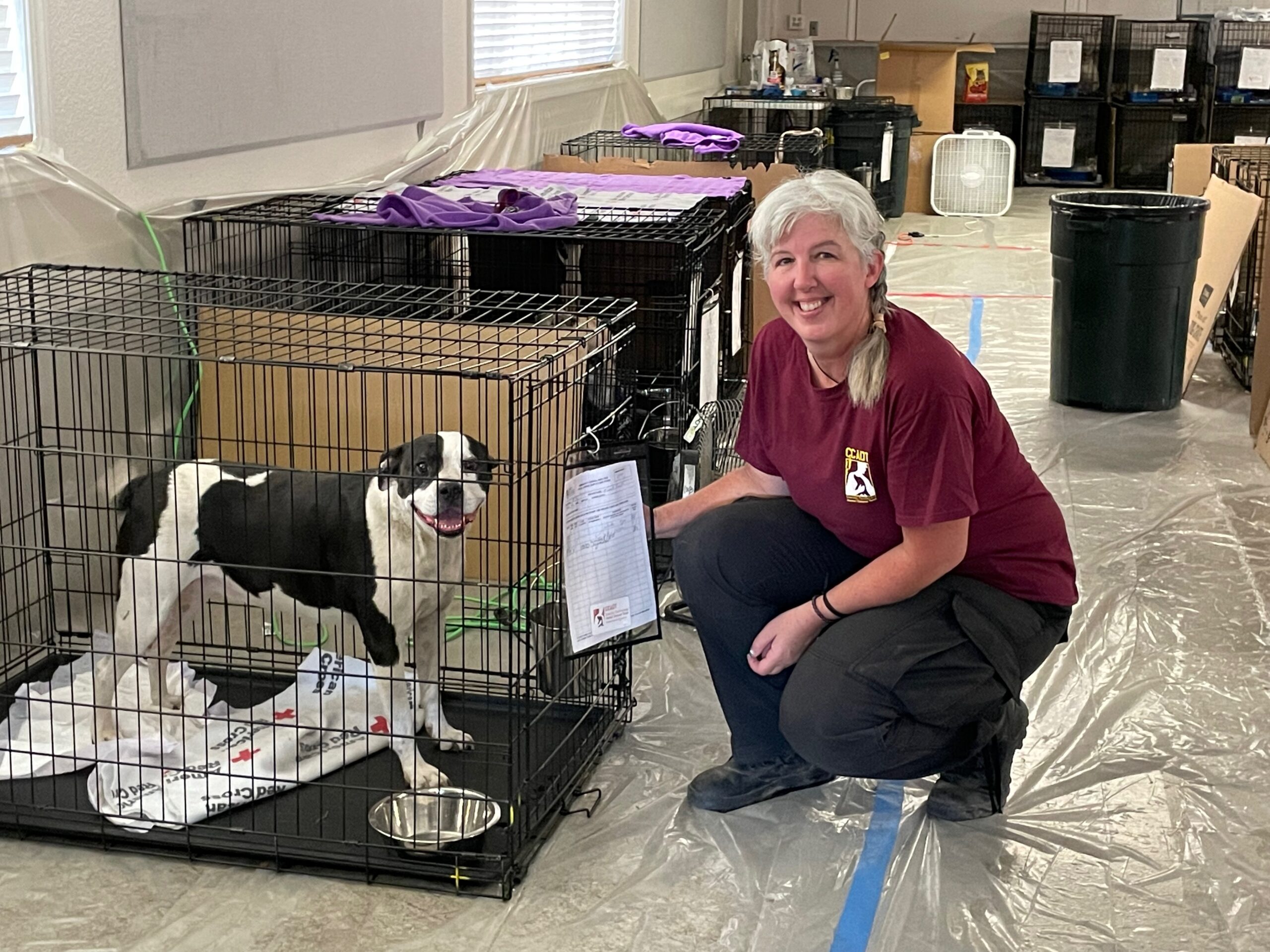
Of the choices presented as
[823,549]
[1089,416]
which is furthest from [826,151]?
[823,549]

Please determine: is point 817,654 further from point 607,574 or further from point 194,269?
point 194,269

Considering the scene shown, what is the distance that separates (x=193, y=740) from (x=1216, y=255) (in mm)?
4202

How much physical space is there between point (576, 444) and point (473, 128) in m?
3.01

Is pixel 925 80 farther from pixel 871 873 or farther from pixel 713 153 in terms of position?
pixel 871 873

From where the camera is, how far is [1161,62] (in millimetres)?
10586

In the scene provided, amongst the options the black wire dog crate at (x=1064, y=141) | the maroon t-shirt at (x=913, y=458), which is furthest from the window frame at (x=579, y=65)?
the black wire dog crate at (x=1064, y=141)

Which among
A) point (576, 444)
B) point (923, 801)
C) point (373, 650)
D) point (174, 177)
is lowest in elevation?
point (923, 801)

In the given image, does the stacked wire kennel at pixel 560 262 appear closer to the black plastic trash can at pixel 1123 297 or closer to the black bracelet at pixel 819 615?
the black bracelet at pixel 819 615

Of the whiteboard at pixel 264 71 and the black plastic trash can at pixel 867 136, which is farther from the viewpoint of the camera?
the black plastic trash can at pixel 867 136

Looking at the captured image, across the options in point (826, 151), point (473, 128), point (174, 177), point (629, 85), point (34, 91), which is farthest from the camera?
point (826, 151)

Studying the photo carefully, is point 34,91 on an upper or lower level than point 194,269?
upper

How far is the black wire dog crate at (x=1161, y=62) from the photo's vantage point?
1059 centimetres

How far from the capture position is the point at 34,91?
2859mm

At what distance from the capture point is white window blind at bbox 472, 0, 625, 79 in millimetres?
5613
